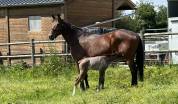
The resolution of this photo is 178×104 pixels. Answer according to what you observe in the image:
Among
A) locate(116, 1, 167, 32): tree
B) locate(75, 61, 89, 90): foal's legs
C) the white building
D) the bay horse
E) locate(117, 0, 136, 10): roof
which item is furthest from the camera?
locate(116, 1, 167, 32): tree

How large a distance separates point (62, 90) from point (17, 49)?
15.9 meters

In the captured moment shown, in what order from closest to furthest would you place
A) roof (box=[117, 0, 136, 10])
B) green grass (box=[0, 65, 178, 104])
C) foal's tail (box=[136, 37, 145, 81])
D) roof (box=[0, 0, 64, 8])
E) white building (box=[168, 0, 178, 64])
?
green grass (box=[0, 65, 178, 104]) < foal's tail (box=[136, 37, 145, 81]) < white building (box=[168, 0, 178, 64]) < roof (box=[0, 0, 64, 8]) < roof (box=[117, 0, 136, 10])

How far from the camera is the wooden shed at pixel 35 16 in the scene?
27.0 meters

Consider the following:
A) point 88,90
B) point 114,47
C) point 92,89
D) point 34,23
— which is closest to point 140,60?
point 114,47

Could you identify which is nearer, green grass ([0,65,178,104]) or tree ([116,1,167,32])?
green grass ([0,65,178,104])

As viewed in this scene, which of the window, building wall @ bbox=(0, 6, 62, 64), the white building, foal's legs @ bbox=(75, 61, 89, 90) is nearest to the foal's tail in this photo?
foal's legs @ bbox=(75, 61, 89, 90)

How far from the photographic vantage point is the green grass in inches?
413

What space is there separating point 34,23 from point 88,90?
52.6 ft

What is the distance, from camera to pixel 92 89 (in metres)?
12.8

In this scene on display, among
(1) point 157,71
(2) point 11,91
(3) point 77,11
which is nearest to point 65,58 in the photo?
(1) point 157,71

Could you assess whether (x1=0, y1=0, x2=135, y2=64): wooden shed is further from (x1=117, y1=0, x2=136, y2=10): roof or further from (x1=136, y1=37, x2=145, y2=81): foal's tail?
(x1=136, y1=37, x2=145, y2=81): foal's tail

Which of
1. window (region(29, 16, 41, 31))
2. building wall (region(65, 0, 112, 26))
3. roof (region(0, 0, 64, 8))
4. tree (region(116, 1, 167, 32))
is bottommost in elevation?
tree (region(116, 1, 167, 32))

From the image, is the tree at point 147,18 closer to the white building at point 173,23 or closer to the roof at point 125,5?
the roof at point 125,5

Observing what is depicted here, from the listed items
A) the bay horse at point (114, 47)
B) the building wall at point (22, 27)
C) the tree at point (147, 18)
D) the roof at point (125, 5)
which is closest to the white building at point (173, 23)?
the bay horse at point (114, 47)
